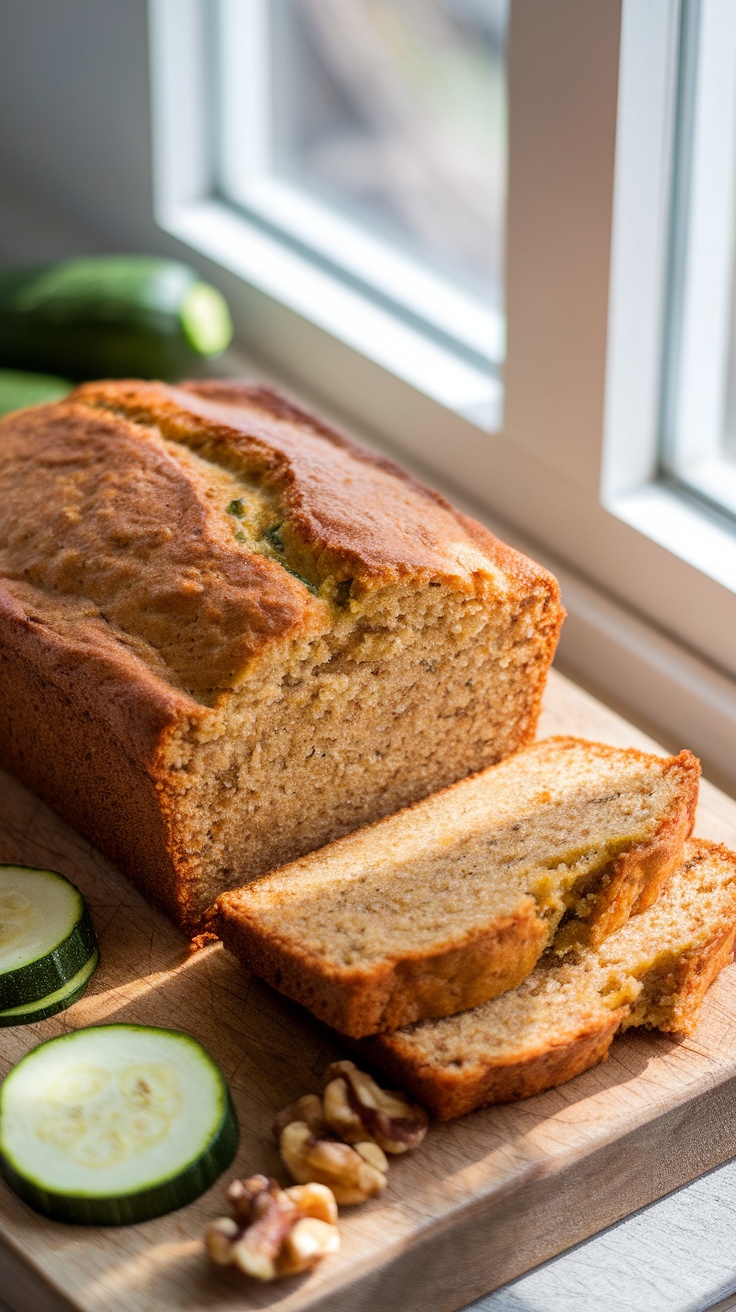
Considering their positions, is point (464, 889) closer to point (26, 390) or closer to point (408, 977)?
point (408, 977)

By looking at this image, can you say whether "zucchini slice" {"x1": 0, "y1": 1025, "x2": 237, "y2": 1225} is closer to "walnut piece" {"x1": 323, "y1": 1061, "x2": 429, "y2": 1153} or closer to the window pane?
"walnut piece" {"x1": 323, "y1": 1061, "x2": 429, "y2": 1153}

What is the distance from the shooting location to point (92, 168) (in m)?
5.15

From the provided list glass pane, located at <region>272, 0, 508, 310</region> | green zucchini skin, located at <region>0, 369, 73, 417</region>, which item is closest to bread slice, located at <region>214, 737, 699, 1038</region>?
green zucchini skin, located at <region>0, 369, 73, 417</region>

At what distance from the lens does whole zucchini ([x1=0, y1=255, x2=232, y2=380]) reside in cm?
446

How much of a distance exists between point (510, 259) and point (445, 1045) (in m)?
1.93

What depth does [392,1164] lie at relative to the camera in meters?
2.50

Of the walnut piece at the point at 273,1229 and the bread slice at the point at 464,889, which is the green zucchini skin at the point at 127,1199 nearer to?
the walnut piece at the point at 273,1229

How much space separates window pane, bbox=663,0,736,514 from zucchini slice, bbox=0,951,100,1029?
1.82 m

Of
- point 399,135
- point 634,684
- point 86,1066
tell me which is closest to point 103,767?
point 86,1066

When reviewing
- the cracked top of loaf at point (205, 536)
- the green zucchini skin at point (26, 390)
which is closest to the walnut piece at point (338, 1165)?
the cracked top of loaf at point (205, 536)

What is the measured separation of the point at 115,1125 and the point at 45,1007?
0.41m

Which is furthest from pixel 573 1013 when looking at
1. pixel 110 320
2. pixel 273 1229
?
pixel 110 320

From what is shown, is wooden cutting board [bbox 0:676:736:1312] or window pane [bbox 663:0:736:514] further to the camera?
window pane [bbox 663:0:736:514]

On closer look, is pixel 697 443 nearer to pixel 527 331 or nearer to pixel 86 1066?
pixel 527 331
